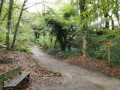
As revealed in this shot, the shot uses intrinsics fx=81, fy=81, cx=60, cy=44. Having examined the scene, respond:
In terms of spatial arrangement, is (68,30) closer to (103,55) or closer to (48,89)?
(103,55)

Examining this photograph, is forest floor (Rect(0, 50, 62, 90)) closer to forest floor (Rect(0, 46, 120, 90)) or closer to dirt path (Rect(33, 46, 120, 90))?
forest floor (Rect(0, 46, 120, 90))

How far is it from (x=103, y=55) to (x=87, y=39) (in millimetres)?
Answer: 2647

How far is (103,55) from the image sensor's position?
320 inches

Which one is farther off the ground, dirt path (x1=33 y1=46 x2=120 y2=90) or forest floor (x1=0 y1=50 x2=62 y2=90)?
forest floor (x1=0 y1=50 x2=62 y2=90)

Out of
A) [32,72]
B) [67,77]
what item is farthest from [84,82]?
[32,72]

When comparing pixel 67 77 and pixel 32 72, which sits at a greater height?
pixel 32 72

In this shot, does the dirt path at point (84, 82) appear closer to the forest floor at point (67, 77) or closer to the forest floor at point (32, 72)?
the forest floor at point (67, 77)

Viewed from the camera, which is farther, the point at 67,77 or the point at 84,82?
the point at 67,77

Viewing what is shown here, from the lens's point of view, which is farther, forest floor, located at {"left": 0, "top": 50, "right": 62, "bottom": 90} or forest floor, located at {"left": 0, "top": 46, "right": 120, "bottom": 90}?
forest floor, located at {"left": 0, "top": 46, "right": 120, "bottom": 90}

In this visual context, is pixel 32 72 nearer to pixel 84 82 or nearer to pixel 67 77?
pixel 67 77

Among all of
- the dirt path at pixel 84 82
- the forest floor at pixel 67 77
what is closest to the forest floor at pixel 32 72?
the forest floor at pixel 67 77

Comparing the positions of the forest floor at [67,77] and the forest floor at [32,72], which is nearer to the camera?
the forest floor at [32,72]

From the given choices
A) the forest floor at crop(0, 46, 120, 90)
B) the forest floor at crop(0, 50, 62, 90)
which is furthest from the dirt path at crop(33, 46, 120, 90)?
the forest floor at crop(0, 50, 62, 90)

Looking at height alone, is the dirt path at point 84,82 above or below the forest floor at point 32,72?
below
